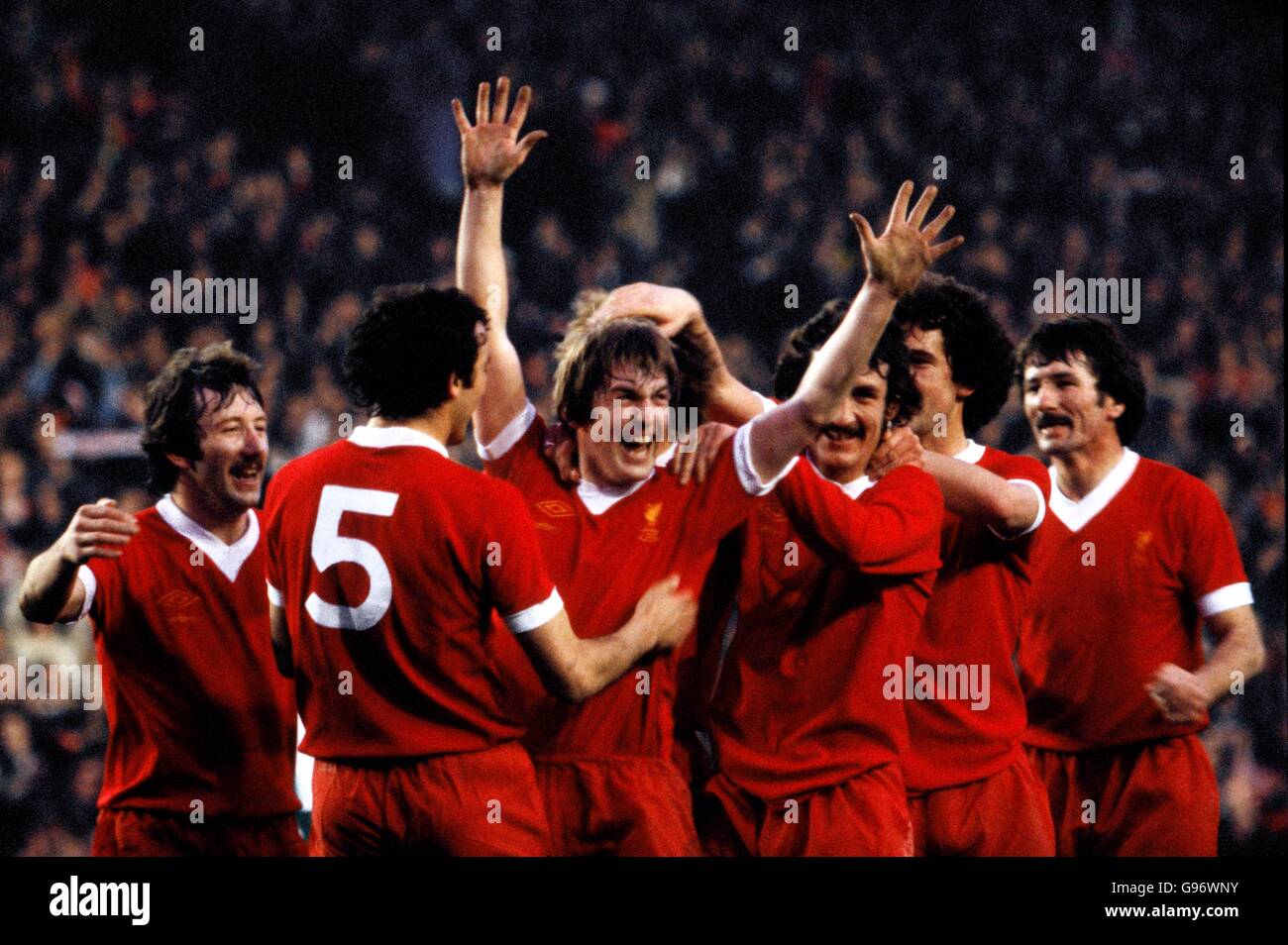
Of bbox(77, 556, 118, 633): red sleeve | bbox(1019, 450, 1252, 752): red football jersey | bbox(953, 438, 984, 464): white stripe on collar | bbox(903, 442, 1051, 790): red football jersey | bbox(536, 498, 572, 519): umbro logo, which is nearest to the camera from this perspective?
bbox(536, 498, 572, 519): umbro logo

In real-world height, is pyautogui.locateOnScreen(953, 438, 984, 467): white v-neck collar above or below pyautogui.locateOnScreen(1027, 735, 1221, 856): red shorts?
above

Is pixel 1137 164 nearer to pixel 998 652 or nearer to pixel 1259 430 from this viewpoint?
pixel 1259 430

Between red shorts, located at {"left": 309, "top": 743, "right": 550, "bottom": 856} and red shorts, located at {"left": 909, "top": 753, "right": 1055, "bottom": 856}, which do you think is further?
red shorts, located at {"left": 909, "top": 753, "right": 1055, "bottom": 856}

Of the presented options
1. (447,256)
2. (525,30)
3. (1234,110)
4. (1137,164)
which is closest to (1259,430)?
(1137,164)

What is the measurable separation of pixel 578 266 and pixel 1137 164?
171 inches

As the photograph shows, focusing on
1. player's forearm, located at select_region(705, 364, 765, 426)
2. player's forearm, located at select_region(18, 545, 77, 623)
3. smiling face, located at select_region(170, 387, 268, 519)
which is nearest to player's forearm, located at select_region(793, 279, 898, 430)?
player's forearm, located at select_region(705, 364, 765, 426)

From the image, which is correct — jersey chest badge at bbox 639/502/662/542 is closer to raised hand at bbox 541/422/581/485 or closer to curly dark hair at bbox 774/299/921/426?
raised hand at bbox 541/422/581/485

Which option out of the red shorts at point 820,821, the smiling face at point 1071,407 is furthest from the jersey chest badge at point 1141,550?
the red shorts at point 820,821

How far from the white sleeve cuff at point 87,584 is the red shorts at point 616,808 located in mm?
1197

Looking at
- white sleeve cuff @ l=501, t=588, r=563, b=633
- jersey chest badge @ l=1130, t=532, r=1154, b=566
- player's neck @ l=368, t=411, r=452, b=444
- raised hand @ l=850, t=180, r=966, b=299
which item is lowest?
white sleeve cuff @ l=501, t=588, r=563, b=633

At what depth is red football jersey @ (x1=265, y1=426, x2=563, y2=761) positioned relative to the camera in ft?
10.5

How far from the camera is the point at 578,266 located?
9984mm

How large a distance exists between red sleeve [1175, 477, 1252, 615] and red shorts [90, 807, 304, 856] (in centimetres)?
258

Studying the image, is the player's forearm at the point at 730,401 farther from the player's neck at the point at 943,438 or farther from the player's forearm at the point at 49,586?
the player's forearm at the point at 49,586
